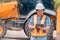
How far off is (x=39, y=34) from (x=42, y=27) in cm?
17

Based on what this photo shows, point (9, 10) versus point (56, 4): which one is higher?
point (56, 4)

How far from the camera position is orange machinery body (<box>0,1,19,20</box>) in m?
7.96

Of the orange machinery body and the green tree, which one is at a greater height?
the green tree

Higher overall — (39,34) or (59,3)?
(59,3)

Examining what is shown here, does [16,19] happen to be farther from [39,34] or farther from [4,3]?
[39,34]

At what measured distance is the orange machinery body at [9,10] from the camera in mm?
7955

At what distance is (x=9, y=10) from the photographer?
26.5ft

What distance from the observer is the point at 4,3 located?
25.9 feet

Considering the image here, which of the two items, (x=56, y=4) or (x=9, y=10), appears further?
(x=9, y=10)

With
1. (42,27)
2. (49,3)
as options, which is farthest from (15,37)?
(42,27)

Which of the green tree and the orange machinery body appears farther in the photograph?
the orange machinery body

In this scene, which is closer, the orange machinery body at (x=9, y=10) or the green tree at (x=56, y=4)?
the green tree at (x=56, y=4)

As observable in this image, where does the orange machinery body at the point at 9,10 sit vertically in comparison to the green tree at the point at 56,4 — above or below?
below

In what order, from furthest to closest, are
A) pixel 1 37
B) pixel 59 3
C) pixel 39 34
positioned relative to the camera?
pixel 1 37 → pixel 59 3 → pixel 39 34
